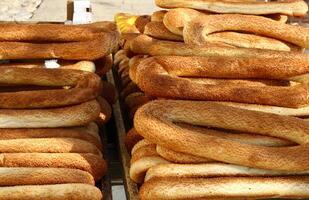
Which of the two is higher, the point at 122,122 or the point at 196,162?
the point at 196,162

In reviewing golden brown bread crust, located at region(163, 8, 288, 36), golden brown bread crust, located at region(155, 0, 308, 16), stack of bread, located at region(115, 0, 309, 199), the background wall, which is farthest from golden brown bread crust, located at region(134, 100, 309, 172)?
the background wall

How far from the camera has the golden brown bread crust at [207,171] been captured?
1.90 meters

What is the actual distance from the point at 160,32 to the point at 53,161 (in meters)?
0.96

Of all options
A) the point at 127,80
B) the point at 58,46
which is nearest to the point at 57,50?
the point at 58,46

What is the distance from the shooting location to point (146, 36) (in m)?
2.81

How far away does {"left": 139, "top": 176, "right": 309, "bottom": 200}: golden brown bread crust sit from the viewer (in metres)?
1.84

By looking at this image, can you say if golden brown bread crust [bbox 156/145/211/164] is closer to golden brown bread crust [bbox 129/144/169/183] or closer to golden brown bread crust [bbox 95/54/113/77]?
golden brown bread crust [bbox 129/144/169/183]

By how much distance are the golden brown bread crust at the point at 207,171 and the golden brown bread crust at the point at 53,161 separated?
0.35m

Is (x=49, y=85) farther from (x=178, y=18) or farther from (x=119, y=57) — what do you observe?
(x=119, y=57)

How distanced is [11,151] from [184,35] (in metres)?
0.95

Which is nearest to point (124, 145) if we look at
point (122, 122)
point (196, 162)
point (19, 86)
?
point (122, 122)

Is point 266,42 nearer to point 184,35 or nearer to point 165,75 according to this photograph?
point 184,35

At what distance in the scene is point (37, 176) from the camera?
2.02 meters

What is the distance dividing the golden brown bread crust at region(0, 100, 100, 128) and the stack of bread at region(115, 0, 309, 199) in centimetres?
29
